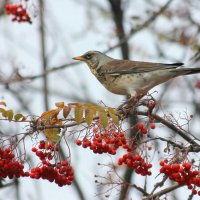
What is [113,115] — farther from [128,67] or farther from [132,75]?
[128,67]

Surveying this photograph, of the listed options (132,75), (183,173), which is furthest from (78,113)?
(132,75)

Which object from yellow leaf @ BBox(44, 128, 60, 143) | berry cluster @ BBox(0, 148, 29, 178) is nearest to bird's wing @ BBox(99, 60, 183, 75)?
yellow leaf @ BBox(44, 128, 60, 143)

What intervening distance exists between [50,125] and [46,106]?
3820 millimetres

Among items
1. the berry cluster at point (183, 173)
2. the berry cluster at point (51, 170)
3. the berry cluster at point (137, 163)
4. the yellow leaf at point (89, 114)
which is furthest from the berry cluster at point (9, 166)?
the berry cluster at point (183, 173)

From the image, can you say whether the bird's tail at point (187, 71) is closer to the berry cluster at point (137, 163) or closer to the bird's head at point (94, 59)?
the berry cluster at point (137, 163)

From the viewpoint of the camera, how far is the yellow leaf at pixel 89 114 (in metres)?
3.53

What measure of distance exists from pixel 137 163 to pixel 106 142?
0.96ft

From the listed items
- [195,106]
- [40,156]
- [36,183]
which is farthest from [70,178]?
[195,106]

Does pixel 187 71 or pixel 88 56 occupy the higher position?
pixel 88 56

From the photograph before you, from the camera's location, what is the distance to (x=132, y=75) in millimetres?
6359

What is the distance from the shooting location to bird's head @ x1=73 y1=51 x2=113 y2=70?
7133mm

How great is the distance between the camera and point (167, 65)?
5.86 meters

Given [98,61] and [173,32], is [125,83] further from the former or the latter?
[173,32]

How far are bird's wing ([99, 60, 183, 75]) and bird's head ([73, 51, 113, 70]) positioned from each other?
0.21m
